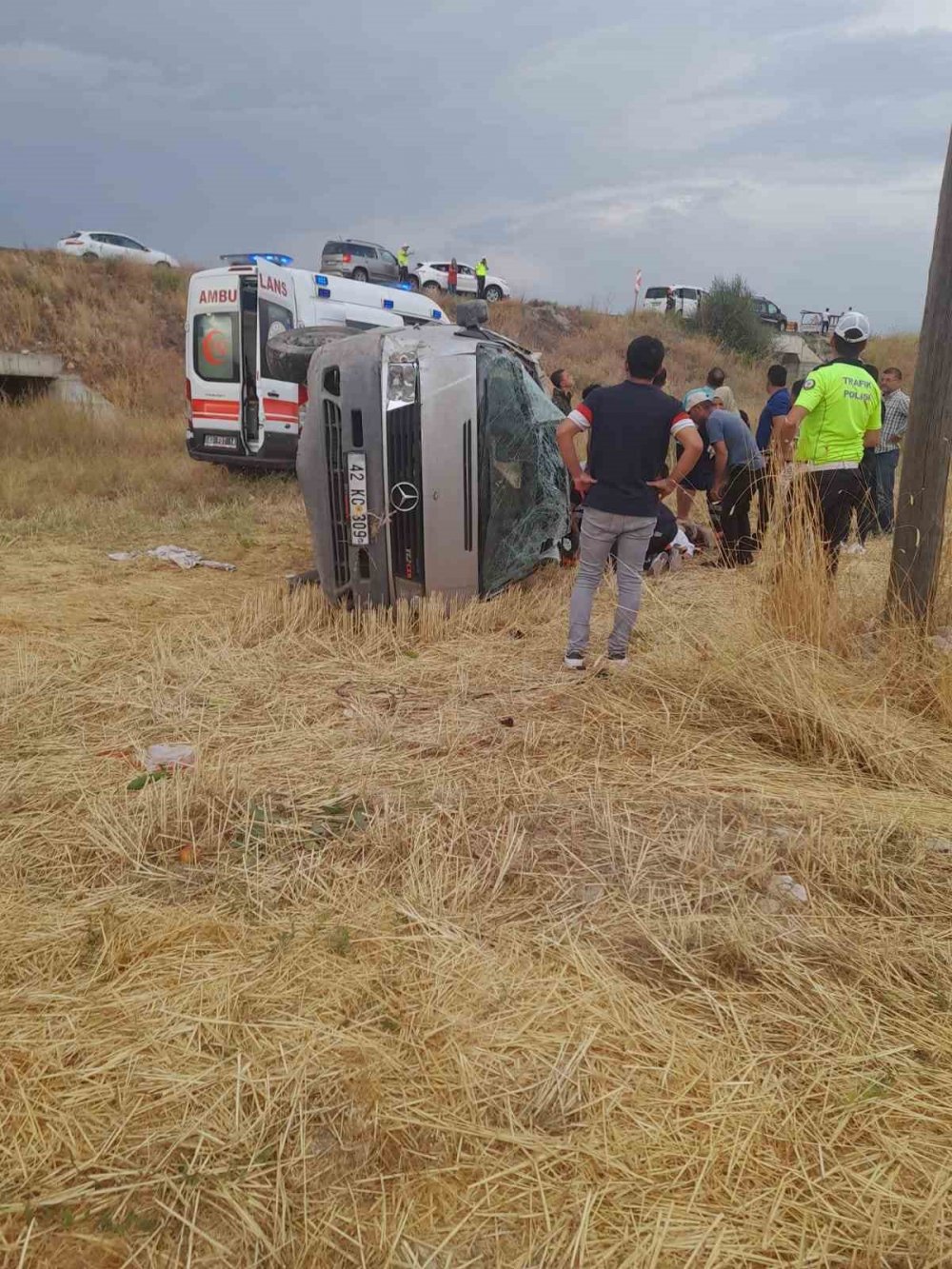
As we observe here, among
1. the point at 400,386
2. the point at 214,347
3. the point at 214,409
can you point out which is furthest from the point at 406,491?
the point at 214,347

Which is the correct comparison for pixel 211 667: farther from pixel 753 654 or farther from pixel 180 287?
pixel 180 287

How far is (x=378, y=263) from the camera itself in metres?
23.9

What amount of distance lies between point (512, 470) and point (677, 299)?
30.2 meters

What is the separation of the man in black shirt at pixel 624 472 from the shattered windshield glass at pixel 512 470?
0.91m

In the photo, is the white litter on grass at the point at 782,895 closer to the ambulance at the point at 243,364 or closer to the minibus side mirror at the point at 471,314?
the minibus side mirror at the point at 471,314

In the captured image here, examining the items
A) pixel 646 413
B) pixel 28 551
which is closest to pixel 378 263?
pixel 28 551

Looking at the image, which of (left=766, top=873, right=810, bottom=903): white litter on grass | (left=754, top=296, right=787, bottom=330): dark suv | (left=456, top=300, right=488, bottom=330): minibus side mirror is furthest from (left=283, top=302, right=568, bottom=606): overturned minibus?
(left=754, top=296, right=787, bottom=330): dark suv

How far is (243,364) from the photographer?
10.4 m

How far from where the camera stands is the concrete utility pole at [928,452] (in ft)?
13.2

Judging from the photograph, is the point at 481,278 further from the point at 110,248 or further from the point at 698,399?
the point at 698,399

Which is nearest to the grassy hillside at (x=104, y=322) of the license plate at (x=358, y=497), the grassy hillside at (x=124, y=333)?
the grassy hillside at (x=124, y=333)

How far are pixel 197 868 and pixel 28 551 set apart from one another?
6.12 metres

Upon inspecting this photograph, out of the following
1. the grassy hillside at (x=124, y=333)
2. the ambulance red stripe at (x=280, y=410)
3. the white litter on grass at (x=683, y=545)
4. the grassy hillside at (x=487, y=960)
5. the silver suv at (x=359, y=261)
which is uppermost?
the silver suv at (x=359, y=261)

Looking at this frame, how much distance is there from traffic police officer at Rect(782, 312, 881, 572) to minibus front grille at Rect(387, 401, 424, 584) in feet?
6.92
